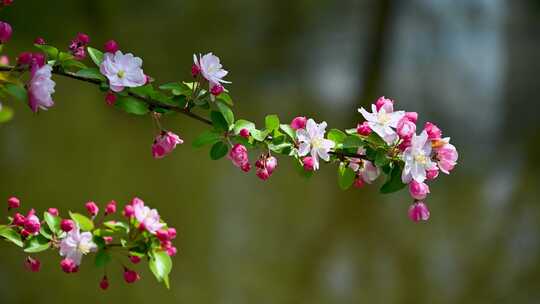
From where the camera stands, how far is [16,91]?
78 cm

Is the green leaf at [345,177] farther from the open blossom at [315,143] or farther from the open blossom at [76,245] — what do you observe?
the open blossom at [76,245]

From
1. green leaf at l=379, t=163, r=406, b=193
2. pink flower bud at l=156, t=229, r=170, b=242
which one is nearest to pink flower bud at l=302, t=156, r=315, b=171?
green leaf at l=379, t=163, r=406, b=193

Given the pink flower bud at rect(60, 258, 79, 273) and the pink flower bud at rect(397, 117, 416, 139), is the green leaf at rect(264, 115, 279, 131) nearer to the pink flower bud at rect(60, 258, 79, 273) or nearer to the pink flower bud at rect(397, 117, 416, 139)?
the pink flower bud at rect(397, 117, 416, 139)

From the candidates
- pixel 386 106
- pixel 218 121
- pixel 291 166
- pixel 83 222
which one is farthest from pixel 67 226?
pixel 291 166

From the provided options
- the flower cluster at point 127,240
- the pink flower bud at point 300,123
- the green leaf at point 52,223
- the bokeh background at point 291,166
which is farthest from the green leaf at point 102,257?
the bokeh background at point 291,166

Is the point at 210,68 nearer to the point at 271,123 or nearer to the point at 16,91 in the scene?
the point at 271,123

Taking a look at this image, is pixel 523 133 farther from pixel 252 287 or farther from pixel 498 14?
pixel 252 287

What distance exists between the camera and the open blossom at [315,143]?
0.97 meters

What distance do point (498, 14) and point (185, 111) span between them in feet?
8.07

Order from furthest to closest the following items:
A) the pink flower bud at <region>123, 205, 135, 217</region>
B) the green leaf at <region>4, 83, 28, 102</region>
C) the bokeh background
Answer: the bokeh background, the pink flower bud at <region>123, 205, 135, 217</region>, the green leaf at <region>4, 83, 28, 102</region>

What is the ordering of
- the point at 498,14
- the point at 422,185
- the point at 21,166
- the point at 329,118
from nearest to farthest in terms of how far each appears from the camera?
the point at 422,185
the point at 21,166
the point at 329,118
the point at 498,14

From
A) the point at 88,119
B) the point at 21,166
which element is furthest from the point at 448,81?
the point at 21,166

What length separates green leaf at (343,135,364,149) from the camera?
3.18ft

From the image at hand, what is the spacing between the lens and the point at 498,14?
310cm
